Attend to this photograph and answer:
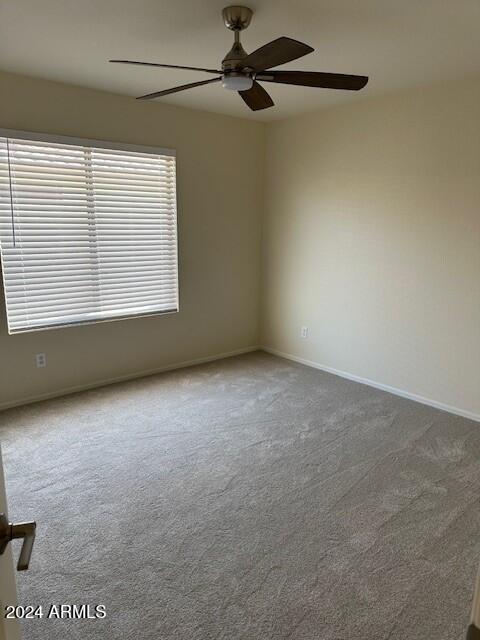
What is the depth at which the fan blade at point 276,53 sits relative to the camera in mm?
1853

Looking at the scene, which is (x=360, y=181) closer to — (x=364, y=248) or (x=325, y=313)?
(x=364, y=248)

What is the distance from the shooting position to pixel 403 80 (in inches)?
128

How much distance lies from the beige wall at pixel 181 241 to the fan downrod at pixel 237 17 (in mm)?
1765

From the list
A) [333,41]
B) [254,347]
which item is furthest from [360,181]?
[254,347]

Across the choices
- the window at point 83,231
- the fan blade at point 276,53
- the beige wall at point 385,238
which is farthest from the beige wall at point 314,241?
the fan blade at point 276,53

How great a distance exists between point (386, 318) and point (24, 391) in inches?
126

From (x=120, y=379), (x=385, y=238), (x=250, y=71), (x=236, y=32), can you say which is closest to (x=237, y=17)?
(x=236, y=32)

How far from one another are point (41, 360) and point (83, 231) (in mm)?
1145

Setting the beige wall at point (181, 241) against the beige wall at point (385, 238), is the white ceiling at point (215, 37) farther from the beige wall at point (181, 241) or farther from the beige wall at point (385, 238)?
the beige wall at point (385, 238)

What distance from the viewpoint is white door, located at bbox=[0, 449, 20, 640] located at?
2.65ft

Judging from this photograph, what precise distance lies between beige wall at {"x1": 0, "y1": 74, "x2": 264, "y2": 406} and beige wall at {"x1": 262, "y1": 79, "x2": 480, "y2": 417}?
0.36 meters

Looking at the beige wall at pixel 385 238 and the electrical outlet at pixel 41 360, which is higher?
the beige wall at pixel 385 238

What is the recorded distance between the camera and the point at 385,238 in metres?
3.83

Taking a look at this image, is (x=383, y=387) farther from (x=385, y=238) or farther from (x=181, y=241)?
(x=181, y=241)
